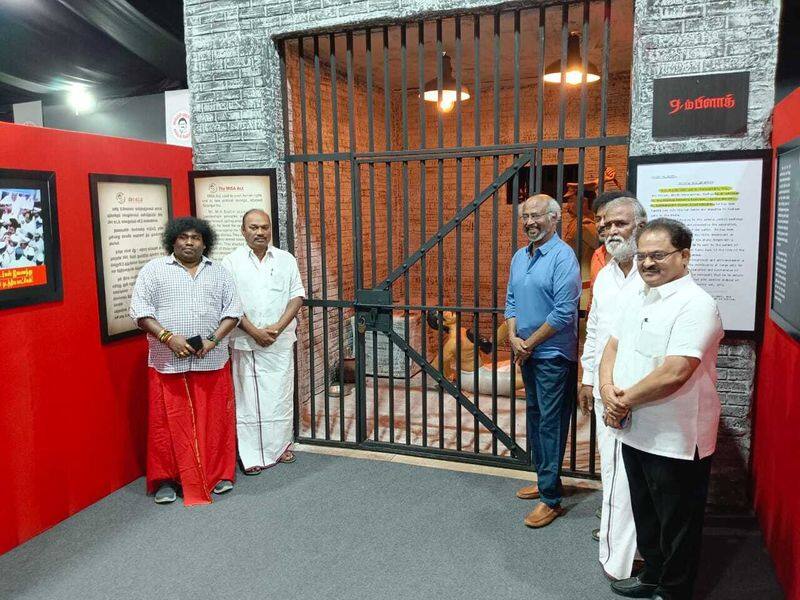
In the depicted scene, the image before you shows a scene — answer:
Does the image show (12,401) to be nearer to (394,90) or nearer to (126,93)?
(126,93)

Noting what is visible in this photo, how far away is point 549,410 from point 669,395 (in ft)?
3.18

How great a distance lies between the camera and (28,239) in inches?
113

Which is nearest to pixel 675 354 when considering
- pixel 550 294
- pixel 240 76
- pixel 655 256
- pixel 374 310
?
pixel 655 256

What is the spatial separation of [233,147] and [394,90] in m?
3.71

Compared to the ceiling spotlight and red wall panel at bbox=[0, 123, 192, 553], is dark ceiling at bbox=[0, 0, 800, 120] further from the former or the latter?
red wall panel at bbox=[0, 123, 192, 553]

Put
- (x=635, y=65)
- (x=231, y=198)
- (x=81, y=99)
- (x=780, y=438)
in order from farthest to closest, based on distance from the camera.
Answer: (x=81, y=99) < (x=231, y=198) < (x=635, y=65) < (x=780, y=438)

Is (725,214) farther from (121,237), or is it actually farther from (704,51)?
(121,237)

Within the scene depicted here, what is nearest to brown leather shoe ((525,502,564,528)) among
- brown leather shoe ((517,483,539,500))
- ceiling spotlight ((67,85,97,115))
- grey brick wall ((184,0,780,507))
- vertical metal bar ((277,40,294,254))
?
brown leather shoe ((517,483,539,500))

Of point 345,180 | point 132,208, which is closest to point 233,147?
point 132,208

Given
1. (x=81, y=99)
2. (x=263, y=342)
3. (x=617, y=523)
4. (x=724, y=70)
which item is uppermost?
(x=81, y=99)

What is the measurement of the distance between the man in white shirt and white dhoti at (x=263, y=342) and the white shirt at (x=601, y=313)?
1.77m

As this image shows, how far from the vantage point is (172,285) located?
322 cm

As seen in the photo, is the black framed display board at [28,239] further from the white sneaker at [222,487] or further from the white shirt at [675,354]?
the white shirt at [675,354]

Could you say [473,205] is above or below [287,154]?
below
